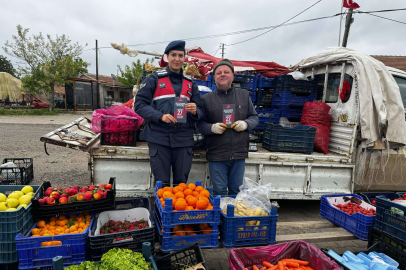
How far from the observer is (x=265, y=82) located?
18.0ft

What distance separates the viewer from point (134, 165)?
12.8 ft

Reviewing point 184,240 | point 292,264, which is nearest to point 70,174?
point 184,240

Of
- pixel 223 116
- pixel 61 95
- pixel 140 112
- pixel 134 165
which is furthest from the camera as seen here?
pixel 61 95

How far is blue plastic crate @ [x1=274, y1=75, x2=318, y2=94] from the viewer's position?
5152mm

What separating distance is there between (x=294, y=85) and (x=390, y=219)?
10.4 ft

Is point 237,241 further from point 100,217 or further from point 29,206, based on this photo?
point 29,206

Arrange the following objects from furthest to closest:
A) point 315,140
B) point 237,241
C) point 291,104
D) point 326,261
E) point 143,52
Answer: point 143,52 → point 291,104 → point 315,140 → point 237,241 → point 326,261

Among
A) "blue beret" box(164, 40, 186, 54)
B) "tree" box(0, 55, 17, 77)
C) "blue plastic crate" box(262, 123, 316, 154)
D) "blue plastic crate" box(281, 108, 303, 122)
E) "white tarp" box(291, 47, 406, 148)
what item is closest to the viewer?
"blue beret" box(164, 40, 186, 54)

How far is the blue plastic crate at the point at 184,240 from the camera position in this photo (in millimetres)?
2250

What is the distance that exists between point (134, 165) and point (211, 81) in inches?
95.2

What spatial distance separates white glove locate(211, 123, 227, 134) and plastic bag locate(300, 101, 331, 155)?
2397 mm

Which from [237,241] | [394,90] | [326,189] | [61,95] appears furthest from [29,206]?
[61,95]

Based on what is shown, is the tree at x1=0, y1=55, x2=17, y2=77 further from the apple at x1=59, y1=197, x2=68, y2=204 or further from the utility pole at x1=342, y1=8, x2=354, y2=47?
the apple at x1=59, y1=197, x2=68, y2=204

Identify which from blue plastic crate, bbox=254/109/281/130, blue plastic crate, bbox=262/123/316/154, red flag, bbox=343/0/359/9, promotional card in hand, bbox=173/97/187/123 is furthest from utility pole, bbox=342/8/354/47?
promotional card in hand, bbox=173/97/187/123
